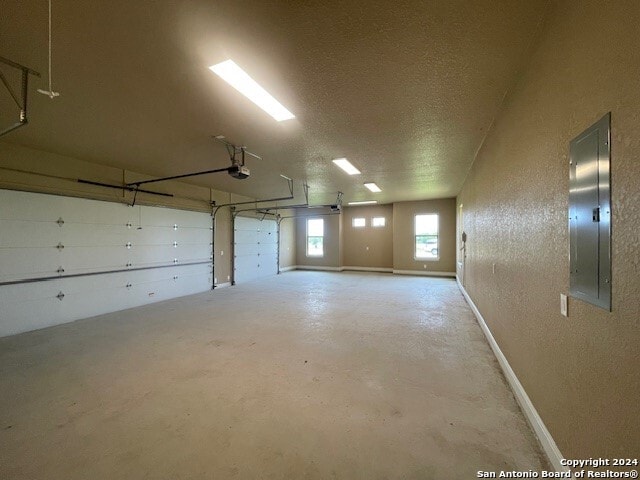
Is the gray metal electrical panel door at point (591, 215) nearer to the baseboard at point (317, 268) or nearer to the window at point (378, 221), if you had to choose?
the window at point (378, 221)

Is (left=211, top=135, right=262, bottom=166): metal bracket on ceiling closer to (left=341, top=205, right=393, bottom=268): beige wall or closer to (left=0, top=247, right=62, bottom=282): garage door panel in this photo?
(left=0, top=247, right=62, bottom=282): garage door panel

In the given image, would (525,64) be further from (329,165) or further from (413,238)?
(413,238)

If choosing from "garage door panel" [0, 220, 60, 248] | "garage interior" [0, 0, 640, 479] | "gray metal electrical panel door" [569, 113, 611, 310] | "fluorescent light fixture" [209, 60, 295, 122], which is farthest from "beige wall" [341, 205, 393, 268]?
"gray metal electrical panel door" [569, 113, 611, 310]

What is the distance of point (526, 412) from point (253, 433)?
2.09 m

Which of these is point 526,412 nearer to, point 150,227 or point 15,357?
point 15,357

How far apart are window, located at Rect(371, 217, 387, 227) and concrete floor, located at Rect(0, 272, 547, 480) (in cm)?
705

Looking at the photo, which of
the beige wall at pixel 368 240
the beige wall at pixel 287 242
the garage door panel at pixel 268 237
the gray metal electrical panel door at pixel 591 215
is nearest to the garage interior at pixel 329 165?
the gray metal electrical panel door at pixel 591 215

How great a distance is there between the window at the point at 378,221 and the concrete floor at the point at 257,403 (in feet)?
23.1

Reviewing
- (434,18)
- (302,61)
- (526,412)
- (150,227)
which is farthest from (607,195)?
(150,227)

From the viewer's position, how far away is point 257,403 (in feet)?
7.27

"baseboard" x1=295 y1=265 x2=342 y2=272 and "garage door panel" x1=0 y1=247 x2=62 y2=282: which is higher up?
"garage door panel" x1=0 y1=247 x2=62 y2=282

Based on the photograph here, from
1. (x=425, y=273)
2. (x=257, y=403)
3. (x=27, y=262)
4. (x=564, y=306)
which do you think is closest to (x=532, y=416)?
(x=564, y=306)

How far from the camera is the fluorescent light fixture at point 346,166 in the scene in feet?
15.2

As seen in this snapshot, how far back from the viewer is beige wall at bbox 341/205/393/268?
1088 cm
